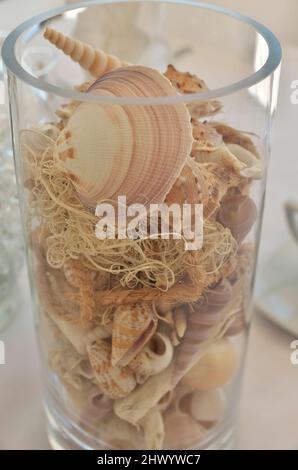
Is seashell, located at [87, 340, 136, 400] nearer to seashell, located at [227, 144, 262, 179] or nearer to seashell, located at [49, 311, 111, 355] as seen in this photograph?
seashell, located at [49, 311, 111, 355]

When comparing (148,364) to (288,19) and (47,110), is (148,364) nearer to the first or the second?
(47,110)

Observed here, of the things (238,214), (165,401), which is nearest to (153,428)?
(165,401)

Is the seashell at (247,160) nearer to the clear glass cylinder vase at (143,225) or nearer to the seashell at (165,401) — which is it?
the clear glass cylinder vase at (143,225)

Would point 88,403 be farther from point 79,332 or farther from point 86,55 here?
point 86,55

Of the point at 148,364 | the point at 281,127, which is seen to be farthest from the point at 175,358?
the point at 281,127

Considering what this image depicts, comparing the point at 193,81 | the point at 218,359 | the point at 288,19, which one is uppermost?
the point at 193,81

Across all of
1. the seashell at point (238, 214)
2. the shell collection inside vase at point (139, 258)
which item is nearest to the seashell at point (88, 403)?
the shell collection inside vase at point (139, 258)

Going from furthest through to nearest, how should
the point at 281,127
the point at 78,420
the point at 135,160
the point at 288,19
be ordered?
1. the point at 288,19
2. the point at 281,127
3. the point at 78,420
4. the point at 135,160
